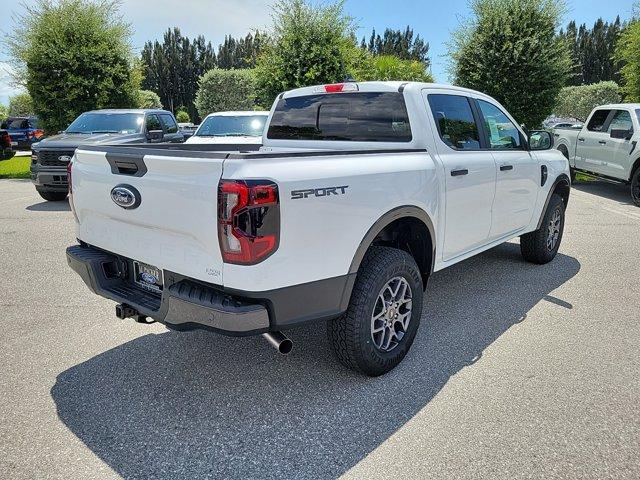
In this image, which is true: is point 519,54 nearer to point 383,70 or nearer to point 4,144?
point 383,70

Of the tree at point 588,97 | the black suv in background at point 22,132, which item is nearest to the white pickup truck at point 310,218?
the black suv in background at point 22,132

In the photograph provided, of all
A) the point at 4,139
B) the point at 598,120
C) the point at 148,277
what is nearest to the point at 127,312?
the point at 148,277

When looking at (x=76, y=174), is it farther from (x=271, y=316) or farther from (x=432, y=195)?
(x=432, y=195)

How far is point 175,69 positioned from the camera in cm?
5941

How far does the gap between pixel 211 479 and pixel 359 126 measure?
271cm

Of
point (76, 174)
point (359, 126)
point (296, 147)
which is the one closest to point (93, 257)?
point (76, 174)

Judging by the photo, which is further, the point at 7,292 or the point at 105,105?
the point at 105,105

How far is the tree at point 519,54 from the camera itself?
12633 mm

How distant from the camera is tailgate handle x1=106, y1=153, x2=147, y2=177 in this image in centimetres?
267

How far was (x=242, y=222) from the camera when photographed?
90.4 inches

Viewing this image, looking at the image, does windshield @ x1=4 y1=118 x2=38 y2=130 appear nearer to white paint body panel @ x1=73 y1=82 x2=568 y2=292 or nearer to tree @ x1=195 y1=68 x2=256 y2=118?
tree @ x1=195 y1=68 x2=256 y2=118

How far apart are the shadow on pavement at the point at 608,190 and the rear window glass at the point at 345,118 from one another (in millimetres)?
8705

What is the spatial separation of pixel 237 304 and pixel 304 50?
10877 millimetres

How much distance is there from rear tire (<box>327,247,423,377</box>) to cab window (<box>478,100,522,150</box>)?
72.8 inches
